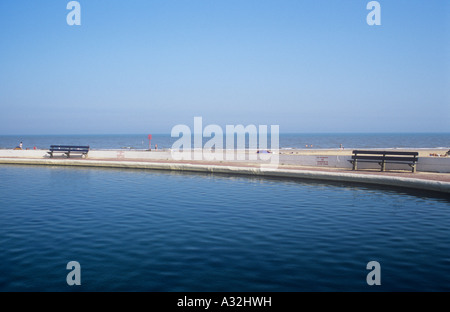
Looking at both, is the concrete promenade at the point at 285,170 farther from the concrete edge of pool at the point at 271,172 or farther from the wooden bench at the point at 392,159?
the wooden bench at the point at 392,159

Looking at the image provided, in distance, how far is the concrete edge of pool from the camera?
1556 cm

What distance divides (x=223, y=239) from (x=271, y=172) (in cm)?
1165

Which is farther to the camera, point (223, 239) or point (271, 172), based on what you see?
point (271, 172)

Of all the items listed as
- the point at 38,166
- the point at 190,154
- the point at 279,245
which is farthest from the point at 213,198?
the point at 38,166

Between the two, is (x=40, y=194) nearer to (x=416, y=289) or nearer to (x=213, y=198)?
(x=213, y=198)

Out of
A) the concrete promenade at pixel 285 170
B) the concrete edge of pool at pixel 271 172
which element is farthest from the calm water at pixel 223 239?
the concrete promenade at pixel 285 170

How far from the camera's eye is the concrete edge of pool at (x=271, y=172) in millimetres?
15559

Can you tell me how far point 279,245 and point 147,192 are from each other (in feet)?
27.4

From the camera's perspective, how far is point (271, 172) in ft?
67.0

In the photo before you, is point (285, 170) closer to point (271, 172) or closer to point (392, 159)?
point (271, 172)

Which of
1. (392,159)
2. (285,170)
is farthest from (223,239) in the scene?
(392,159)

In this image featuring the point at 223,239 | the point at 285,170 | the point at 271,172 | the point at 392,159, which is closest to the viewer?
the point at 223,239

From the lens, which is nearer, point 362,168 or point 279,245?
point 279,245

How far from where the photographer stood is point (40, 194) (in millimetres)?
15164
